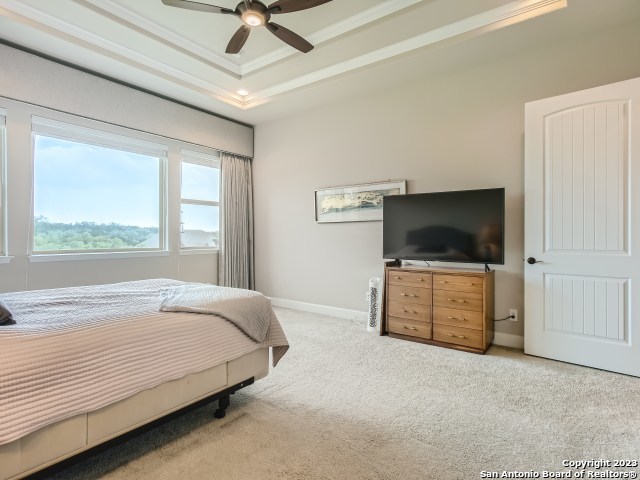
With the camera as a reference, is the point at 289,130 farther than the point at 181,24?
Yes

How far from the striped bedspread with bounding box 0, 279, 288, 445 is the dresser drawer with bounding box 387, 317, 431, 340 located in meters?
1.92

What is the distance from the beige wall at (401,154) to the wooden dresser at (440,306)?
44 centimetres

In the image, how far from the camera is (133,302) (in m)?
2.00

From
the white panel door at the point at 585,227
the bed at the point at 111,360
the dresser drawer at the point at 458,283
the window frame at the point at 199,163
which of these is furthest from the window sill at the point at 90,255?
the white panel door at the point at 585,227

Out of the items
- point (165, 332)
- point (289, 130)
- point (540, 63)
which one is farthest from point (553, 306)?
point (289, 130)

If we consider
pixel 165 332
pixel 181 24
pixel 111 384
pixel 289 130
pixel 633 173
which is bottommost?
pixel 111 384

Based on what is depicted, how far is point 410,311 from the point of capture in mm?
3557

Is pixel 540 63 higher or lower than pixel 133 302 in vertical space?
higher

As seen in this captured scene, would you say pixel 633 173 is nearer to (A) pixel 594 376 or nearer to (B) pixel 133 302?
(A) pixel 594 376

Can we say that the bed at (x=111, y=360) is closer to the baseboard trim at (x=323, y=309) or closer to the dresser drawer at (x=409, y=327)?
the dresser drawer at (x=409, y=327)

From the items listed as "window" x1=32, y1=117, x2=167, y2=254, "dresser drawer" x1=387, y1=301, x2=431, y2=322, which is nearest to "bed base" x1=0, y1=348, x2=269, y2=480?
"dresser drawer" x1=387, y1=301, x2=431, y2=322

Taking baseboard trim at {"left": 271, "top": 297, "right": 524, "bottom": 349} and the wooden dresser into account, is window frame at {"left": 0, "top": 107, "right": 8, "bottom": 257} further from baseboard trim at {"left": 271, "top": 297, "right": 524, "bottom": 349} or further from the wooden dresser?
the wooden dresser

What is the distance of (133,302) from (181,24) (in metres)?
2.73

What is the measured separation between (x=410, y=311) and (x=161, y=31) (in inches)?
151
